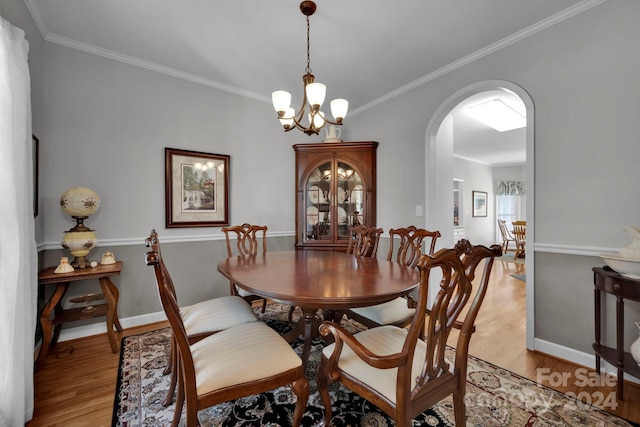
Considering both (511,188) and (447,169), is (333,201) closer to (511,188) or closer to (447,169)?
(447,169)

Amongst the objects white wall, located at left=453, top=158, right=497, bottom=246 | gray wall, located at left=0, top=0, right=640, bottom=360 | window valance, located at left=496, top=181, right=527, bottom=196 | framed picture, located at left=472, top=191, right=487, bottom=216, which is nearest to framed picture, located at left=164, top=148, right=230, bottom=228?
gray wall, located at left=0, top=0, right=640, bottom=360

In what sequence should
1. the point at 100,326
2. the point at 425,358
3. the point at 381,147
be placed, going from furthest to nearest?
the point at 381,147 < the point at 100,326 < the point at 425,358

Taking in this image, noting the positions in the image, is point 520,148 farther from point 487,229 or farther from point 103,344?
point 103,344

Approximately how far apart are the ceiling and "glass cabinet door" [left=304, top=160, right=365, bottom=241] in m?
1.07

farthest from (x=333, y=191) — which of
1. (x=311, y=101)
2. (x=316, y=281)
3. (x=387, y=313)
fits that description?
(x=316, y=281)

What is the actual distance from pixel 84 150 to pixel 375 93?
307 cm

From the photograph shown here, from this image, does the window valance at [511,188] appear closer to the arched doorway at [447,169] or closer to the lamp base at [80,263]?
the arched doorway at [447,169]

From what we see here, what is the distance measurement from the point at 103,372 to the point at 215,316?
1008mm

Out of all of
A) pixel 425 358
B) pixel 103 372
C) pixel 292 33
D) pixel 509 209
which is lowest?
pixel 103 372

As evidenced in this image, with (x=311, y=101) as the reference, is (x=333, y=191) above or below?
below

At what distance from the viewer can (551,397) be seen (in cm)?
166

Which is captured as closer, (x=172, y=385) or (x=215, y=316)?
(x=172, y=385)

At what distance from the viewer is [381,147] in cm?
354

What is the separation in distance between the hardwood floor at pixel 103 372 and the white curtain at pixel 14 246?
0.20 meters
